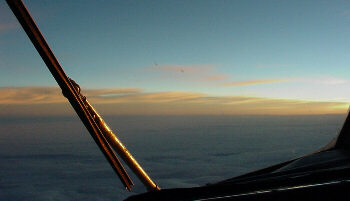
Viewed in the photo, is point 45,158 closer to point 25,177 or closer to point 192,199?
point 25,177

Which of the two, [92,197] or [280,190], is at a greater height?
[280,190]


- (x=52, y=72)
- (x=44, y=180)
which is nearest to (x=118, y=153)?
(x=52, y=72)

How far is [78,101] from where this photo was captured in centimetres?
170

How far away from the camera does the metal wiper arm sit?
132 centimetres

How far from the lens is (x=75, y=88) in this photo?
5.62ft

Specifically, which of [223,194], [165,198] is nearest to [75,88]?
[165,198]

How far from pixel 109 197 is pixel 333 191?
59.8 metres

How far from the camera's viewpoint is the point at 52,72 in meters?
1.53

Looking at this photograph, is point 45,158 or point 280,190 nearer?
point 280,190

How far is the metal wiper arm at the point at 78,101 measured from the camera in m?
1.32

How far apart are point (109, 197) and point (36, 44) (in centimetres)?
5948

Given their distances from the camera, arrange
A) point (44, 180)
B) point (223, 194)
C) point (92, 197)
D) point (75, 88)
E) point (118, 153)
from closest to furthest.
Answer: point (223, 194) < point (75, 88) < point (118, 153) < point (92, 197) < point (44, 180)

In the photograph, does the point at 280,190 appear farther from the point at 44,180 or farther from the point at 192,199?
the point at 44,180

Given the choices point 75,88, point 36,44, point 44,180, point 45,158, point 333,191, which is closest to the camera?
point 333,191
